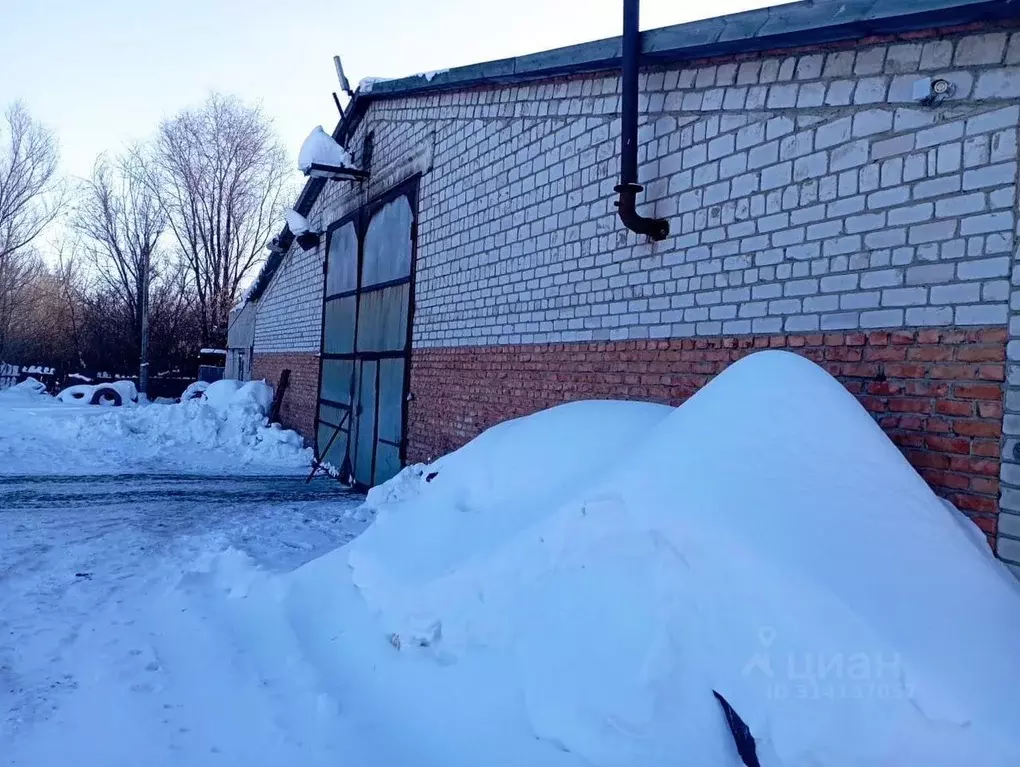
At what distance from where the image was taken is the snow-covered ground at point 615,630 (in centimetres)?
258

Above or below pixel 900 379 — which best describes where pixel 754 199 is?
above

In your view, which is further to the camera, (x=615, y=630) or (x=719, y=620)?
(x=615, y=630)

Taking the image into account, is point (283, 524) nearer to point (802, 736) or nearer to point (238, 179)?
point (802, 736)

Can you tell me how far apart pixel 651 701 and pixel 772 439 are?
1.28 m

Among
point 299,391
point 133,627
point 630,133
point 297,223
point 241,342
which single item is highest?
point 297,223

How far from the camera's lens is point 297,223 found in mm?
14750

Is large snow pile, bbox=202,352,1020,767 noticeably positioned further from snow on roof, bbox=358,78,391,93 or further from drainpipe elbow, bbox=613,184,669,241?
snow on roof, bbox=358,78,391,93

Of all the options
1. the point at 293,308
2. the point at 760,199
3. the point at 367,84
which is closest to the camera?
the point at 760,199

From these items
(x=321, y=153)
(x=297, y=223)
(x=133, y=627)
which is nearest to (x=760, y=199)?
(x=133, y=627)

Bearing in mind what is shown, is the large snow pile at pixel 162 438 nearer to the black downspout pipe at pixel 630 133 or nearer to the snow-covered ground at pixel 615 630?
the snow-covered ground at pixel 615 630

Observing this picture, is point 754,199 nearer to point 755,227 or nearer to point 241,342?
point 755,227

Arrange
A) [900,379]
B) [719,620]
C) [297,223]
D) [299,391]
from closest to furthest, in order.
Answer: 1. [719,620]
2. [900,379]
3. [297,223]
4. [299,391]

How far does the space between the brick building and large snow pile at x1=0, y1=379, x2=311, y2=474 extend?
599cm

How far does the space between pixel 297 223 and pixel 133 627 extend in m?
11.2
